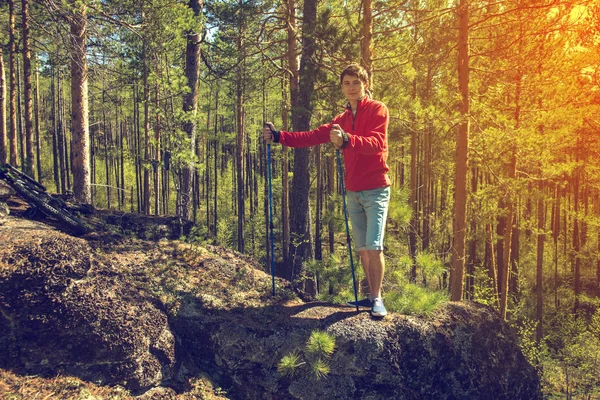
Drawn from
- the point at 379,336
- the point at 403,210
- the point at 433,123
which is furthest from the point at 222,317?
the point at 433,123

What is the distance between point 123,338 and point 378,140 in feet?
8.48

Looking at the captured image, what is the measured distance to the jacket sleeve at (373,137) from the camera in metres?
3.18

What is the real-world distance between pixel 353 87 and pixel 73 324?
3.01 metres

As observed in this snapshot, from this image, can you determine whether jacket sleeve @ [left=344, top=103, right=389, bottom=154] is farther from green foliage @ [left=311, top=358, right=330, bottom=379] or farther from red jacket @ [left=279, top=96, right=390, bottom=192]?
green foliage @ [left=311, top=358, right=330, bottom=379]

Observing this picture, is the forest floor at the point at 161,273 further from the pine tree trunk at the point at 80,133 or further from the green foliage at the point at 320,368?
the pine tree trunk at the point at 80,133

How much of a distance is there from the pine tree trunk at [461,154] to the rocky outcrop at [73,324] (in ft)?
22.2

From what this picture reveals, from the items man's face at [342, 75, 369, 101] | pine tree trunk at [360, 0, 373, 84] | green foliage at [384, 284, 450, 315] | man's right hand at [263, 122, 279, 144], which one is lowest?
green foliage at [384, 284, 450, 315]

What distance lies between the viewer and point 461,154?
328 inches

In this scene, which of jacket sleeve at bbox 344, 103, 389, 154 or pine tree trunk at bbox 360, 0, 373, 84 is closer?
jacket sleeve at bbox 344, 103, 389, 154

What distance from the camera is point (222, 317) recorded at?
3490mm

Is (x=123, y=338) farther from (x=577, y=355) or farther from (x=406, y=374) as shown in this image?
(x=577, y=355)

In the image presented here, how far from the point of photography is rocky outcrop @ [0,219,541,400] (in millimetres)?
2635

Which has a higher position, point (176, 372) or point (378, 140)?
point (378, 140)

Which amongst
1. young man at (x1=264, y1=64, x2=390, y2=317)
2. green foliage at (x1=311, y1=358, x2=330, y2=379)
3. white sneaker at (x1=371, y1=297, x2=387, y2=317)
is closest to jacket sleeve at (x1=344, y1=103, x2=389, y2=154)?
young man at (x1=264, y1=64, x2=390, y2=317)
